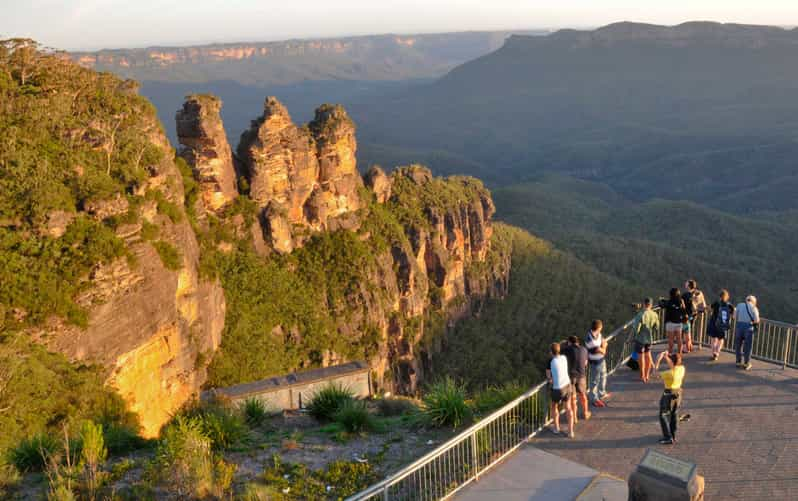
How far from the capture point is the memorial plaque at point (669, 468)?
11.1 m

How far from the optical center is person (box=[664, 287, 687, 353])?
1989 centimetres

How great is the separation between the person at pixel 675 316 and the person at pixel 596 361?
3.65m

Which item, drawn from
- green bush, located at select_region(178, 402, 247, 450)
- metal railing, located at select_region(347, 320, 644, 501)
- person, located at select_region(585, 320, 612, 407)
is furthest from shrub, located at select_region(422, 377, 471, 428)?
green bush, located at select_region(178, 402, 247, 450)

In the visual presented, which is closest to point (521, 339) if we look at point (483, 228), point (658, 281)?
point (483, 228)

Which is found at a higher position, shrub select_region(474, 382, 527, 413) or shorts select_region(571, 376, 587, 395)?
shorts select_region(571, 376, 587, 395)

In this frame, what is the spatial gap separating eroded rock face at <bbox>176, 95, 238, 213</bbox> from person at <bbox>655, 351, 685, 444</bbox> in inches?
1335

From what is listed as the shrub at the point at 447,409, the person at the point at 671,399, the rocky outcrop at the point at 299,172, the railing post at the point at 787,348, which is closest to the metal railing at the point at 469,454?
the shrub at the point at 447,409

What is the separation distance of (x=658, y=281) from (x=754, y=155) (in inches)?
4808

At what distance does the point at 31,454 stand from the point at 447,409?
10407mm

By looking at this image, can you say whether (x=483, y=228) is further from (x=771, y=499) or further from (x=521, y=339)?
(x=771, y=499)

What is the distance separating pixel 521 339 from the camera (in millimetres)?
61250

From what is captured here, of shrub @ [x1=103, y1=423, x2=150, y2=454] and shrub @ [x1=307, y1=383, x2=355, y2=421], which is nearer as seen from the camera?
shrub @ [x1=103, y1=423, x2=150, y2=454]

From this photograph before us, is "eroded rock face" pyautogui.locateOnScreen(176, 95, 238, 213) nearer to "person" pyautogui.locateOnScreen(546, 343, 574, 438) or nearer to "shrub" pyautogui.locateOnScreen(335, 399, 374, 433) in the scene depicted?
"shrub" pyautogui.locateOnScreen(335, 399, 374, 433)

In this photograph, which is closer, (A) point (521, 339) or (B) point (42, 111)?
(B) point (42, 111)
